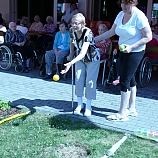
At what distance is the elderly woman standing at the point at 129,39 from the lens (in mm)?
3525

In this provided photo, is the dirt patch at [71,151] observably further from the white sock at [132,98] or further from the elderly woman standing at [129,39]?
the white sock at [132,98]

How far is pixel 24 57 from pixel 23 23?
6.56 ft

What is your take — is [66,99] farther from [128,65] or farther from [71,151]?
[71,151]

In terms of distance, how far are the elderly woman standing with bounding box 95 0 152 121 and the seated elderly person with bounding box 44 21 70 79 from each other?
86.9 inches

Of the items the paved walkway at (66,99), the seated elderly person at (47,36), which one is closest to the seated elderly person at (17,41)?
the paved walkway at (66,99)

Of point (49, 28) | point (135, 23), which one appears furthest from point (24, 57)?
point (135, 23)

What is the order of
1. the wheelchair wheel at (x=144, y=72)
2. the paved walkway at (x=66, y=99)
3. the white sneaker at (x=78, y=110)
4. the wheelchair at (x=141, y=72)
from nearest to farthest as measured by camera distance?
1. the paved walkway at (x=66, y=99)
2. the white sneaker at (x=78, y=110)
3. the wheelchair at (x=141, y=72)
4. the wheelchair wheel at (x=144, y=72)

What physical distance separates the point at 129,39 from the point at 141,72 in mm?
1986

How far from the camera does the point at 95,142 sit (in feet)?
11.0

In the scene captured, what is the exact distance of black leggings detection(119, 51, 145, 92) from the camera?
12.1 ft

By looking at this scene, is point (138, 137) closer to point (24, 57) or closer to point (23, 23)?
point (24, 57)

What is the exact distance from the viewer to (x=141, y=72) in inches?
218

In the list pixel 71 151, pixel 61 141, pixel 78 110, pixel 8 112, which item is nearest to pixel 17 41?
pixel 8 112

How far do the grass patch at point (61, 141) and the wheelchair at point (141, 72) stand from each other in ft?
5.46
